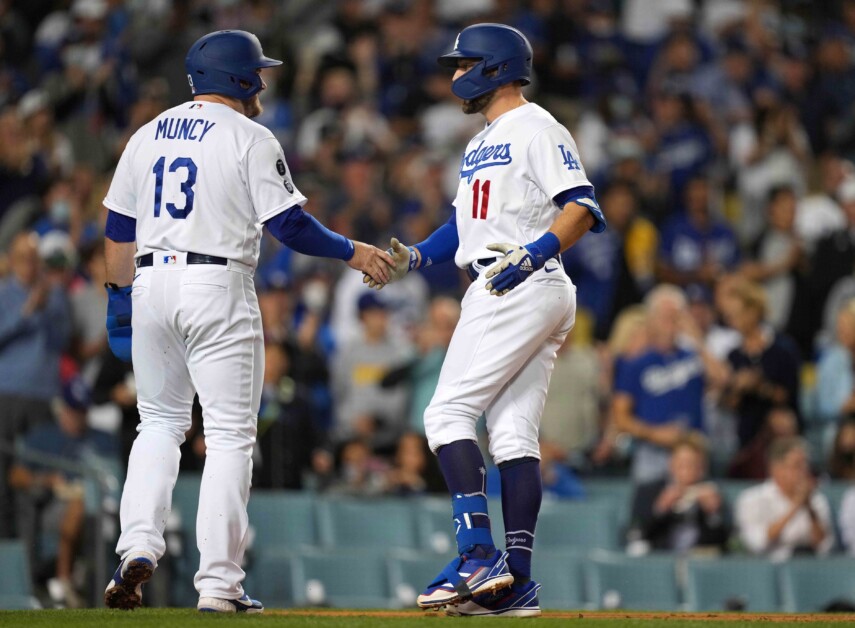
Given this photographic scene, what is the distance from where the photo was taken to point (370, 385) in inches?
442

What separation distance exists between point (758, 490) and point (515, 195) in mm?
4339

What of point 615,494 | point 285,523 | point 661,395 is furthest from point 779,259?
point 285,523

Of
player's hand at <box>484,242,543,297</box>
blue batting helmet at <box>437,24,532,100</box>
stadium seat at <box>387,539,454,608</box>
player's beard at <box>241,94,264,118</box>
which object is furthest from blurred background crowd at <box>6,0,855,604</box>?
player's hand at <box>484,242,543,297</box>

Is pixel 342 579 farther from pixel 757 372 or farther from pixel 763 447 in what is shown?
pixel 757 372

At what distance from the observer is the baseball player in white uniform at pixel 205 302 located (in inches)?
232

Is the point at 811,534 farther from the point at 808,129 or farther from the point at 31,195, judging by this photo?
the point at 31,195

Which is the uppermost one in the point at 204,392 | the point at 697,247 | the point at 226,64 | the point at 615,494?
the point at 697,247

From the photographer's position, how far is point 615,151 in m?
13.7

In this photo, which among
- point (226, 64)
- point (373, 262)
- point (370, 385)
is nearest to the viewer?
point (226, 64)

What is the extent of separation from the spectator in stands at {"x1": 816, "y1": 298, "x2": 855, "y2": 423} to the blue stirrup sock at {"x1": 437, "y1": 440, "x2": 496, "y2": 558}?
5.37 meters

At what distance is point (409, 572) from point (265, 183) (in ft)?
12.0

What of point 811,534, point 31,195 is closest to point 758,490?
point 811,534

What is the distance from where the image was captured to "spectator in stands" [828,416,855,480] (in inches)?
416

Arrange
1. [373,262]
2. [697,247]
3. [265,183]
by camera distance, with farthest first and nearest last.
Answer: [697,247]
[373,262]
[265,183]
